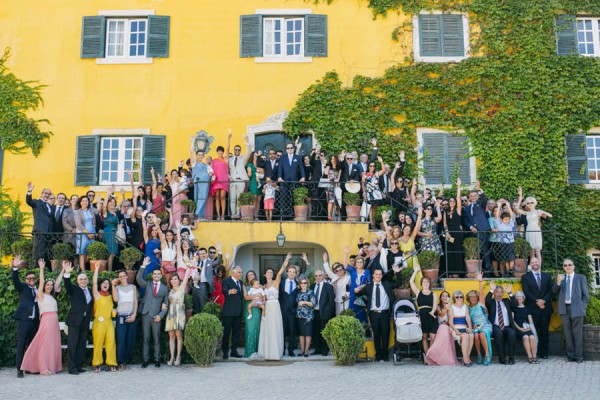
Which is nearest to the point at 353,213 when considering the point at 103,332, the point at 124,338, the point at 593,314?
the point at 593,314

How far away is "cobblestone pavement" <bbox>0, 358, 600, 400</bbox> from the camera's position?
29.1ft

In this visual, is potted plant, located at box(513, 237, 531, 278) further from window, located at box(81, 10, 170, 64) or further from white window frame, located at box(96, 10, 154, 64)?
white window frame, located at box(96, 10, 154, 64)

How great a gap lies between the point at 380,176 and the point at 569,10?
24.4ft

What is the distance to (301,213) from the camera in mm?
14250

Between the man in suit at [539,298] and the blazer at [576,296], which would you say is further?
the man in suit at [539,298]

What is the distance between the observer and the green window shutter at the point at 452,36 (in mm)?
17094

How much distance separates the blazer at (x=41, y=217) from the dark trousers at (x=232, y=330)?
419 cm

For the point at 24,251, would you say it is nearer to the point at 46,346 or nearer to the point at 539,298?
the point at 46,346

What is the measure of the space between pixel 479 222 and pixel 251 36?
314 inches

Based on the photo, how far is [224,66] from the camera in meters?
17.1

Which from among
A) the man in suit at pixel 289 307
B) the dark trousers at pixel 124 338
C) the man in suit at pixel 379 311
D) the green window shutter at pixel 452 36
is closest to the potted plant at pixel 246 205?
the man in suit at pixel 289 307

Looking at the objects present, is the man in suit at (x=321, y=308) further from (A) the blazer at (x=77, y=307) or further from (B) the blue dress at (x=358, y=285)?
(A) the blazer at (x=77, y=307)

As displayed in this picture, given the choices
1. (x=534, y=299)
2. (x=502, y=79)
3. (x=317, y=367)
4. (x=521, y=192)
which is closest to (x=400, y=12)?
(x=502, y=79)

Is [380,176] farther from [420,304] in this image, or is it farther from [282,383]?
[282,383]
